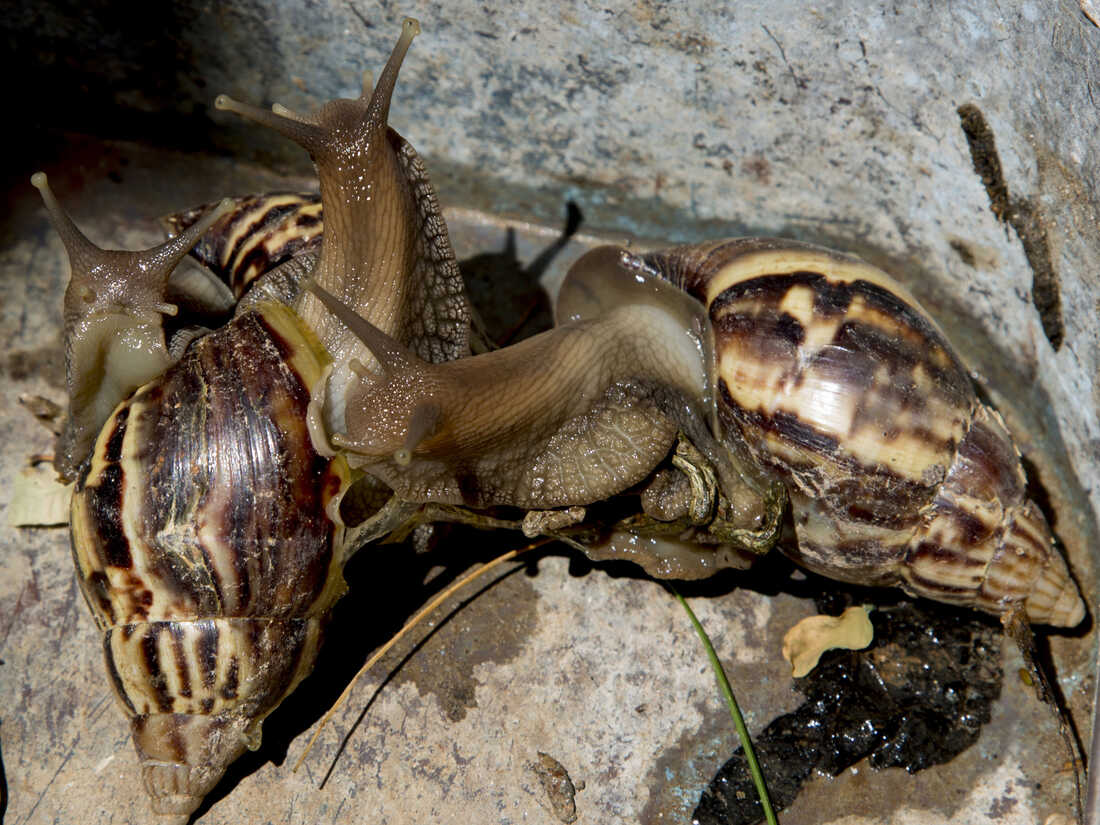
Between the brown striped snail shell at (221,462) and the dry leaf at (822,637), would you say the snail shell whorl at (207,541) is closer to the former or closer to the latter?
the brown striped snail shell at (221,462)

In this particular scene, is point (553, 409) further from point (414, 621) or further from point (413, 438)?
point (414, 621)

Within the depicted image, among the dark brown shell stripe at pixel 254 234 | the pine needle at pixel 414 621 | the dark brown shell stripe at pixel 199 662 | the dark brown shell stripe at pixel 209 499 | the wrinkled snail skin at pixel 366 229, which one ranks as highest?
the wrinkled snail skin at pixel 366 229

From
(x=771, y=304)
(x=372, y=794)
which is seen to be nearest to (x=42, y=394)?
(x=372, y=794)

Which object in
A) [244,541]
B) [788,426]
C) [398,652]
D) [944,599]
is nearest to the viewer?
[244,541]

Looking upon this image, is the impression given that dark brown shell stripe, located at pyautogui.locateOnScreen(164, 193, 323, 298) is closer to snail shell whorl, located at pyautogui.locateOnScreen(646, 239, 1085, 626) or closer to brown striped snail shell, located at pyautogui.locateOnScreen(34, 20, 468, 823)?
brown striped snail shell, located at pyautogui.locateOnScreen(34, 20, 468, 823)

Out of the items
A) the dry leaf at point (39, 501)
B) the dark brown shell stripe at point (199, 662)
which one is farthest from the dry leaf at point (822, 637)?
the dry leaf at point (39, 501)

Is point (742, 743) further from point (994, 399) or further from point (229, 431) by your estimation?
point (229, 431)
